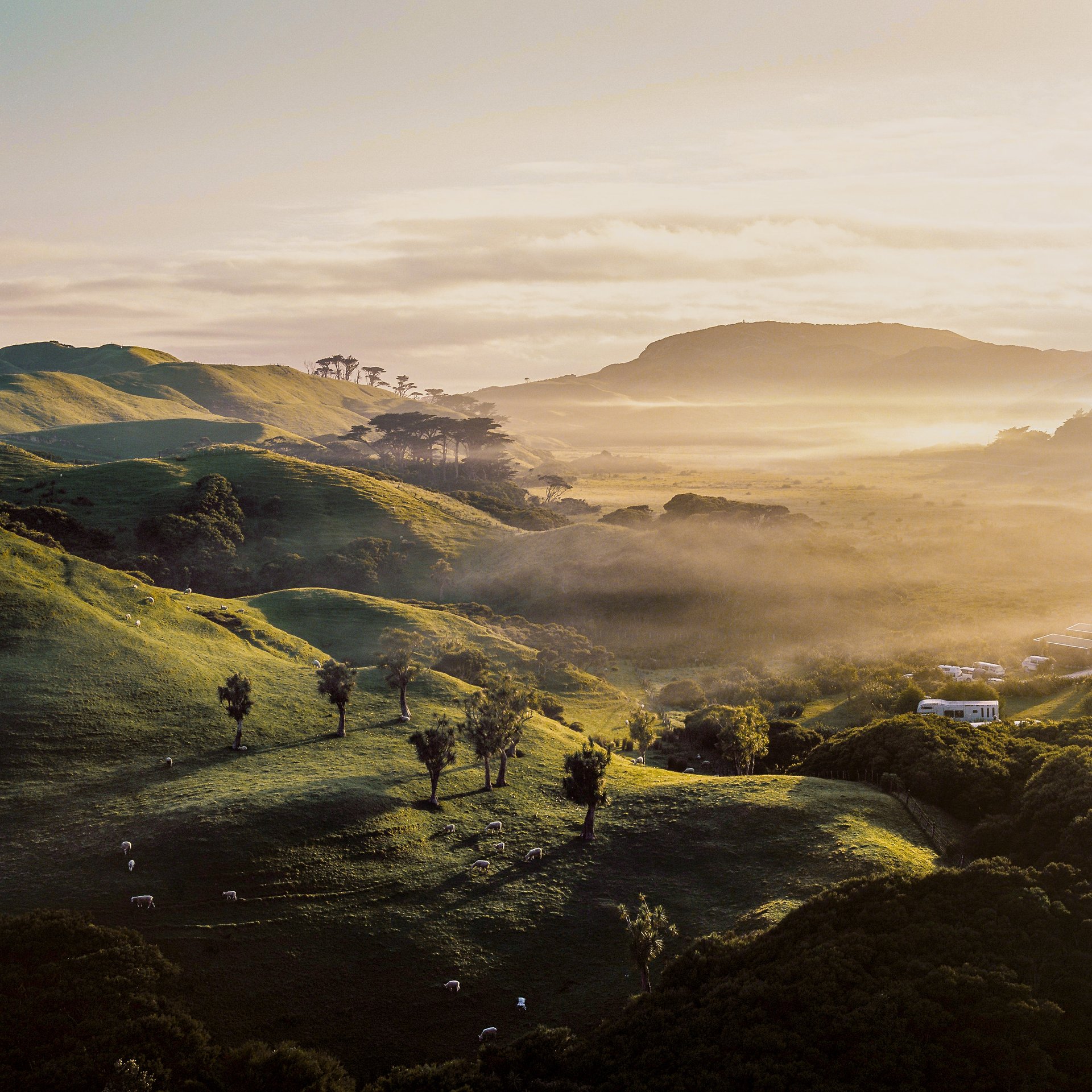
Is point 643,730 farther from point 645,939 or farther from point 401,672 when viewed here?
point 645,939

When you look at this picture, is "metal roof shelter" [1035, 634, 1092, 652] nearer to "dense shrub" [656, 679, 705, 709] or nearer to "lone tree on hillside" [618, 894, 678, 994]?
"dense shrub" [656, 679, 705, 709]

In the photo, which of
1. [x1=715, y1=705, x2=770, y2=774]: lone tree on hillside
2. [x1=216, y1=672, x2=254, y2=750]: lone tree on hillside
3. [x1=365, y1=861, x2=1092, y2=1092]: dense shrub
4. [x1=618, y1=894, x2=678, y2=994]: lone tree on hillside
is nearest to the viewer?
[x1=365, y1=861, x2=1092, y2=1092]: dense shrub

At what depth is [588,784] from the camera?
1895 inches

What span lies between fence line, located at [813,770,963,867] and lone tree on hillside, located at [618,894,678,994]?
65.3 feet

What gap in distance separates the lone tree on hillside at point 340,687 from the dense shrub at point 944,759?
3480 centimetres

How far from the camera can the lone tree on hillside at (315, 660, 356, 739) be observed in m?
59.5

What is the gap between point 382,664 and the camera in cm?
7262

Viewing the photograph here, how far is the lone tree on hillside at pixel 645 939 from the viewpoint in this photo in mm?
34875

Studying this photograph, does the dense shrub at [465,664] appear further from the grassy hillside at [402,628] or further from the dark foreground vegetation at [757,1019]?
the dark foreground vegetation at [757,1019]

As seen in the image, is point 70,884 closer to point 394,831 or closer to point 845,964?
point 394,831

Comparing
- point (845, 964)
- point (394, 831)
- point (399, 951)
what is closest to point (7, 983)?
point (399, 951)

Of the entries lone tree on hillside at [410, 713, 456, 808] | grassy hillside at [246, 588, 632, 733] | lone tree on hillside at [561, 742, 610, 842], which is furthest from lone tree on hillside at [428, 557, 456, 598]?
lone tree on hillside at [561, 742, 610, 842]

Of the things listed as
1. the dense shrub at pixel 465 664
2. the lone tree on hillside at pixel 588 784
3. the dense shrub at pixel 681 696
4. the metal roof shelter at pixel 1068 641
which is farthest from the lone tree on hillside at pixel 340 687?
the metal roof shelter at pixel 1068 641

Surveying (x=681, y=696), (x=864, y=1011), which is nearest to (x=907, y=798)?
(x=864, y=1011)
